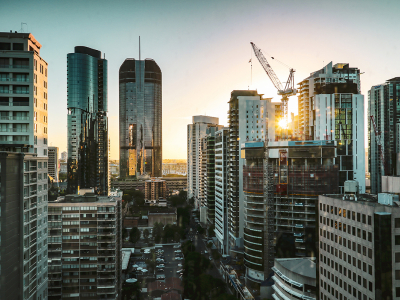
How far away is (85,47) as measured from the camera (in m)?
45.8

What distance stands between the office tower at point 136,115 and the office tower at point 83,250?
57.3 m

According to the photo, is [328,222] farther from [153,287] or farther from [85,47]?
[85,47]

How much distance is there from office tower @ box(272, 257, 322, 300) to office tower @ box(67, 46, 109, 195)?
113ft

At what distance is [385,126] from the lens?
37.9 meters

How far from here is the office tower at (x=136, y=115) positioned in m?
73.0

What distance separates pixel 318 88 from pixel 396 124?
1106cm

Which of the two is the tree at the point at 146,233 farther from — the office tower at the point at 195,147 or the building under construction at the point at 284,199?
the office tower at the point at 195,147

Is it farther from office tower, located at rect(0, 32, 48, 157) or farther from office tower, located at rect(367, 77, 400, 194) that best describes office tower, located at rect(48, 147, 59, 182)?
office tower, located at rect(367, 77, 400, 194)

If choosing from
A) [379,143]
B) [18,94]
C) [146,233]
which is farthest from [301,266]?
[379,143]

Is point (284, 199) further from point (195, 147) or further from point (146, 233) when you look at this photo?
point (195, 147)

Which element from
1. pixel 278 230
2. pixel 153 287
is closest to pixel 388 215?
pixel 278 230

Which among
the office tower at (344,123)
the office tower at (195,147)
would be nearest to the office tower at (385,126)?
the office tower at (344,123)

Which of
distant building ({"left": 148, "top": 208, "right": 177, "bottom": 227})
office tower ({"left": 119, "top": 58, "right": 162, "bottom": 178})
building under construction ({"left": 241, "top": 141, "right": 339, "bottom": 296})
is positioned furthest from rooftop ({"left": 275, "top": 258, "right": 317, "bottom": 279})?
office tower ({"left": 119, "top": 58, "right": 162, "bottom": 178})

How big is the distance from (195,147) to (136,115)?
26305 mm
